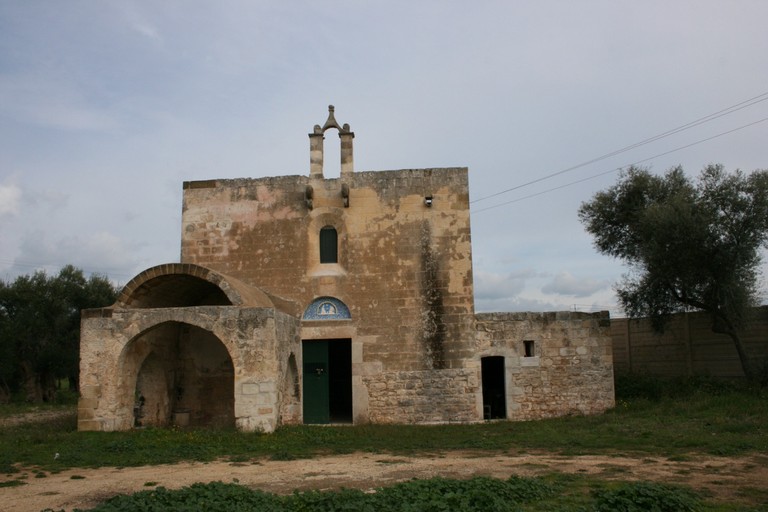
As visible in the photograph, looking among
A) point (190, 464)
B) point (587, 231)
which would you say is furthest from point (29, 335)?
point (587, 231)

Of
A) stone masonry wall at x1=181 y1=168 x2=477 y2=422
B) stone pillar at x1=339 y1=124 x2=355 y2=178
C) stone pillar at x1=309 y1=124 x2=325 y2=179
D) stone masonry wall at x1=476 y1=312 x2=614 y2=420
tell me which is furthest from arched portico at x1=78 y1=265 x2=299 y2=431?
stone masonry wall at x1=476 y1=312 x2=614 y2=420

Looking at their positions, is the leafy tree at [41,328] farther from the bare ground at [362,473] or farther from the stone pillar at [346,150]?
the bare ground at [362,473]

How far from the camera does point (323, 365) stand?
1662 centimetres

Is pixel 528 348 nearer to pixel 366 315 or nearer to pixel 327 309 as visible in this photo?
pixel 366 315

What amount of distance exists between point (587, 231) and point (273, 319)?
1046 cm

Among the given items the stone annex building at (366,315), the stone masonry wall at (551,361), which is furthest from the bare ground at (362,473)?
the stone masonry wall at (551,361)

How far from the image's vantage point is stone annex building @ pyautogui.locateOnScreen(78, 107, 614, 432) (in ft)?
53.1

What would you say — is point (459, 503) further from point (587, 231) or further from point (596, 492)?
point (587, 231)

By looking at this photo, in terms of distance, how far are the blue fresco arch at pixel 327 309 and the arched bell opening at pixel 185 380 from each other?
7.98 feet

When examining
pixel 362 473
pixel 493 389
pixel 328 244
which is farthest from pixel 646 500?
pixel 328 244

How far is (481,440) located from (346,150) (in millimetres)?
8709

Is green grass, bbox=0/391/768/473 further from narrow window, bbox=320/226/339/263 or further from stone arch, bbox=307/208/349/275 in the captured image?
narrow window, bbox=320/226/339/263

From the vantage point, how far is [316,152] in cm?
1753

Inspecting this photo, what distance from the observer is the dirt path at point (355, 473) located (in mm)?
8117
